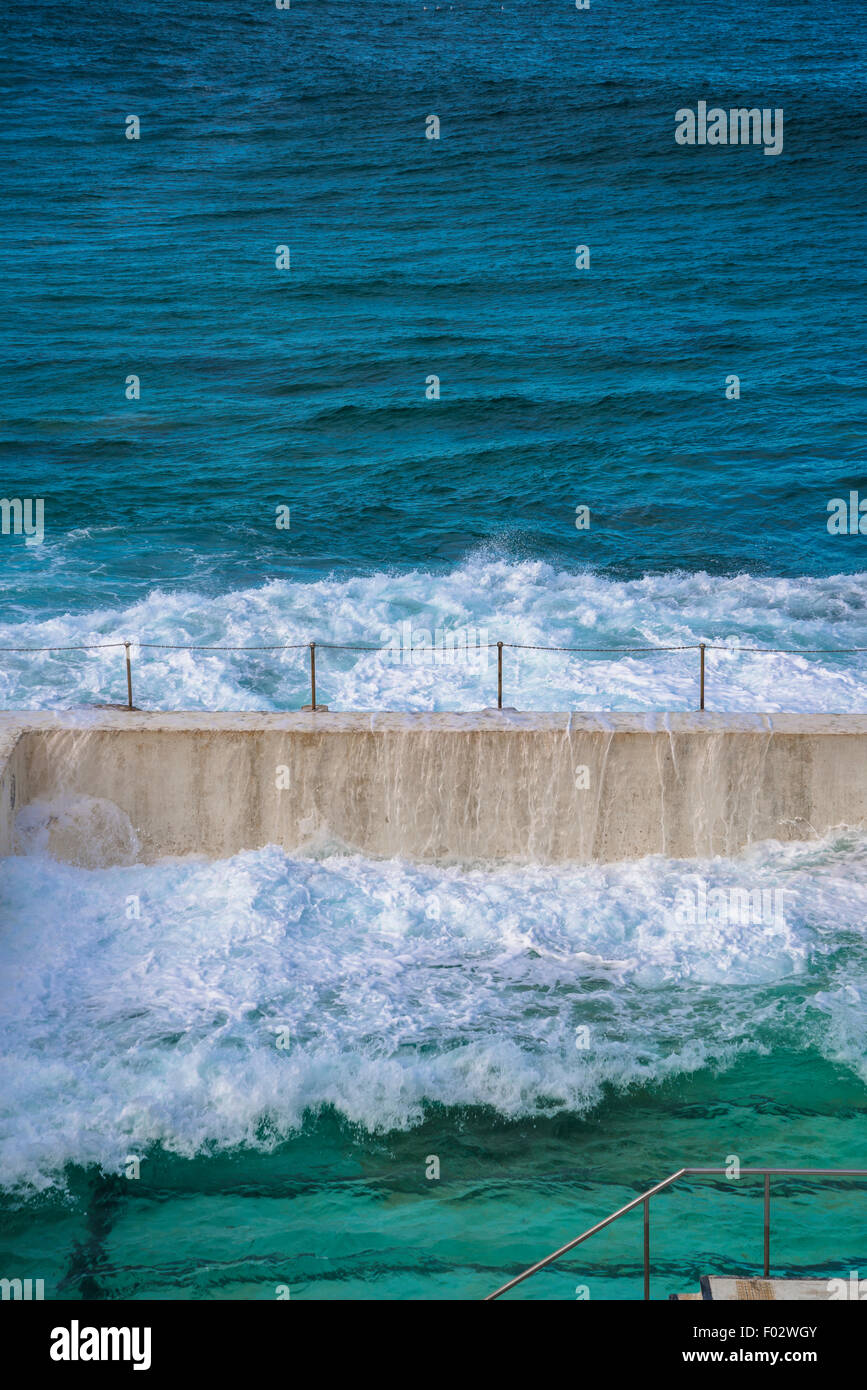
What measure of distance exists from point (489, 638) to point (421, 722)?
22.1ft

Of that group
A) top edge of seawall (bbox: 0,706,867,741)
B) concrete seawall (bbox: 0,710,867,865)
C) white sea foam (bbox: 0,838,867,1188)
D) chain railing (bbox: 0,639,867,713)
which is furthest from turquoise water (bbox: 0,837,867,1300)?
chain railing (bbox: 0,639,867,713)

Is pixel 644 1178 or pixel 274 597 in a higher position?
pixel 274 597

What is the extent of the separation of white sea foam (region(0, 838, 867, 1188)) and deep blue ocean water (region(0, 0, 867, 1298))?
40 mm

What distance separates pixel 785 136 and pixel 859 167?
3.97 m

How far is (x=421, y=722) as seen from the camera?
12.5 m

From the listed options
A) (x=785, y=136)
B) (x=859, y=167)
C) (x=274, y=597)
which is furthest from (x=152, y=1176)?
(x=785, y=136)

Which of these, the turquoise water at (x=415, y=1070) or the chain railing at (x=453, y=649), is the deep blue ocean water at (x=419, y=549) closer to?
the turquoise water at (x=415, y=1070)

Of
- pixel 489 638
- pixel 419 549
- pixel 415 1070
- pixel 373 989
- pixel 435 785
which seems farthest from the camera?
pixel 419 549

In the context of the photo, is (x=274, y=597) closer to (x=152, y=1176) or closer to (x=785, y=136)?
(x=152, y=1176)

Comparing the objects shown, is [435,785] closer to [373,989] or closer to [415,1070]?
[373,989]

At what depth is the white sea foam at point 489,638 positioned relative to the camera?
1697 cm

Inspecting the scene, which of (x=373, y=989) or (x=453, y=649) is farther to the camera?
(x=453, y=649)

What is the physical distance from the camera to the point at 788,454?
27.5 meters

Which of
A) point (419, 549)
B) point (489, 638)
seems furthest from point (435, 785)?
point (419, 549)
